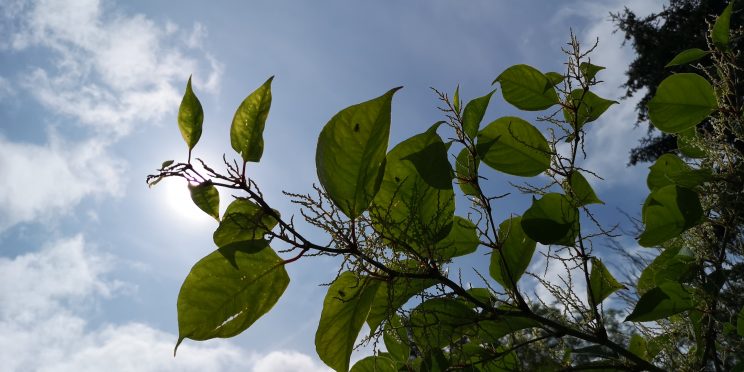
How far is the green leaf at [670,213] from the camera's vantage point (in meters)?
0.94

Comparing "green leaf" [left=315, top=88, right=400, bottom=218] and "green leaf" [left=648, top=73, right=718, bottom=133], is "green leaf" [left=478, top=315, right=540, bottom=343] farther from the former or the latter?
"green leaf" [left=648, top=73, right=718, bottom=133]

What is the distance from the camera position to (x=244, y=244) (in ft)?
2.27

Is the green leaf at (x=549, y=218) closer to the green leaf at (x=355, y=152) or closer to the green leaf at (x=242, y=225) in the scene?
the green leaf at (x=355, y=152)

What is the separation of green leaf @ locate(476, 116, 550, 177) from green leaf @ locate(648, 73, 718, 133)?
9.1 inches

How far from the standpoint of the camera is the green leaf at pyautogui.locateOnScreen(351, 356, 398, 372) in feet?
3.40

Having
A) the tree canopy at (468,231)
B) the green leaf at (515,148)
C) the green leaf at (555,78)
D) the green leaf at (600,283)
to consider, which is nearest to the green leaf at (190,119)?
the tree canopy at (468,231)

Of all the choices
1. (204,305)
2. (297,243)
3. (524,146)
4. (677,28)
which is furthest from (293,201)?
(677,28)

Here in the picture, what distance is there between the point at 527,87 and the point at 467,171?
21 centimetres

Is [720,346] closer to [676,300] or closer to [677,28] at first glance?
[676,300]

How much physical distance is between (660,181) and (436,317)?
27.4 inches

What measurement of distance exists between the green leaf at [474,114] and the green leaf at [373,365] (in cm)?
49

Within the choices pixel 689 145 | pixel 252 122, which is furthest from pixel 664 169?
pixel 252 122

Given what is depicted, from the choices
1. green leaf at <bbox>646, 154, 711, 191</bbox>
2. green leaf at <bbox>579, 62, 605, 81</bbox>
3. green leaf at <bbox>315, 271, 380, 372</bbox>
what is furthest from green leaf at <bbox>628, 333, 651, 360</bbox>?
green leaf at <bbox>315, 271, 380, 372</bbox>

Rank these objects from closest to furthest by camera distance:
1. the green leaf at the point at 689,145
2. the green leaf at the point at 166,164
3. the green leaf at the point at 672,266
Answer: the green leaf at the point at 166,164 < the green leaf at the point at 672,266 < the green leaf at the point at 689,145
